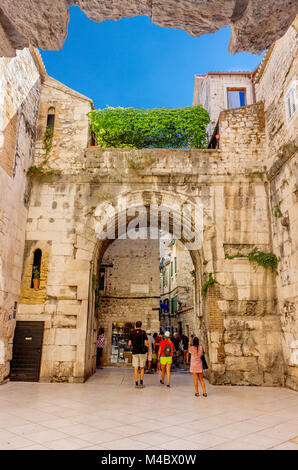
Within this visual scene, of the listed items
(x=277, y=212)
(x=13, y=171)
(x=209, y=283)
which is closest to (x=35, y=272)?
(x=13, y=171)

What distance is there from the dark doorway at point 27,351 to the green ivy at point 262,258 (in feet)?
18.4

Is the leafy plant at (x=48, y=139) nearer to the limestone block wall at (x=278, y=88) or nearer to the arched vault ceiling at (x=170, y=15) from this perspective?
the limestone block wall at (x=278, y=88)

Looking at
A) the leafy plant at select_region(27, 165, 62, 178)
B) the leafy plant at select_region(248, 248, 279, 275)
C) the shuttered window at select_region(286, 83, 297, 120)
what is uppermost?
the shuttered window at select_region(286, 83, 297, 120)

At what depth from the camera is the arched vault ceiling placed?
2.52 m

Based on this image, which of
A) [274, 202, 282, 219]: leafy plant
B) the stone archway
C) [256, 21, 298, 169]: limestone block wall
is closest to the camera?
[256, 21, 298, 169]: limestone block wall

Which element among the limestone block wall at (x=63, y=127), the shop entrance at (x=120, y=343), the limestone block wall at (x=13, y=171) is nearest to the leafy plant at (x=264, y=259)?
the limestone block wall at (x=63, y=127)

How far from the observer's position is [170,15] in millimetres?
2611

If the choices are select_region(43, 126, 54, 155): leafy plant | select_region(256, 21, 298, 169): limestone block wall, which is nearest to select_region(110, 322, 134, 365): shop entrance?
select_region(43, 126, 54, 155): leafy plant

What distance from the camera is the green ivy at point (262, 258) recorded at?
385 inches

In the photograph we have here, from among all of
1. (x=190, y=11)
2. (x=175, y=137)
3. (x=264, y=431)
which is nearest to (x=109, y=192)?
(x=175, y=137)

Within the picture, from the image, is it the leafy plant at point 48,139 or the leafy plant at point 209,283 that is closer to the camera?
the leafy plant at point 209,283

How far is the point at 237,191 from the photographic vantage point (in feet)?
34.8

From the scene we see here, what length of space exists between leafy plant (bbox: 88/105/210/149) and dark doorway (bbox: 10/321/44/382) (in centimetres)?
644

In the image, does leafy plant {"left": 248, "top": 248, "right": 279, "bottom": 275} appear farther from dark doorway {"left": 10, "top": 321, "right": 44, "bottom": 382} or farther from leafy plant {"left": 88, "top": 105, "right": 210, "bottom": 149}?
dark doorway {"left": 10, "top": 321, "right": 44, "bottom": 382}
